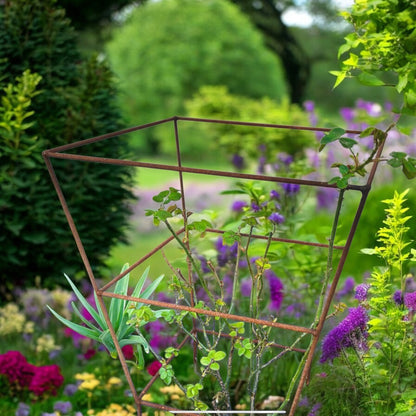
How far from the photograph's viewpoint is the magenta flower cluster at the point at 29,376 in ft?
7.92

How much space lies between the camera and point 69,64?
3.38 metres

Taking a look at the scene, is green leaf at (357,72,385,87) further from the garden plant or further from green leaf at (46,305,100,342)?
green leaf at (46,305,100,342)

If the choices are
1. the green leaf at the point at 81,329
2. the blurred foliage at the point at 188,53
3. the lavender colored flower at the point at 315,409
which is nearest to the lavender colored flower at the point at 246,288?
the lavender colored flower at the point at 315,409

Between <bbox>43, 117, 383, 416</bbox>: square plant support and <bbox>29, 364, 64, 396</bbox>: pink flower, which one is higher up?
<bbox>43, 117, 383, 416</bbox>: square plant support

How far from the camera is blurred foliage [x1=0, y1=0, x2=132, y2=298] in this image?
10.00 feet

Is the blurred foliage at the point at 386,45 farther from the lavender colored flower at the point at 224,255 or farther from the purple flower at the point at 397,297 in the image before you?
the lavender colored flower at the point at 224,255

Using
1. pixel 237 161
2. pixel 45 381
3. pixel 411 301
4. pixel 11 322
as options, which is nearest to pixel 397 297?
pixel 411 301

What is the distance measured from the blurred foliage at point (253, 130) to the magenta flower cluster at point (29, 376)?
4.40 metres

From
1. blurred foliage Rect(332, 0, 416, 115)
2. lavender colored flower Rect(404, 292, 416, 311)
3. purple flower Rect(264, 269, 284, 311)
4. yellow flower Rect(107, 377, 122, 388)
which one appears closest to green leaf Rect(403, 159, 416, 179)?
blurred foliage Rect(332, 0, 416, 115)

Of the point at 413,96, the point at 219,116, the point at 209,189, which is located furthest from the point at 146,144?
the point at 413,96

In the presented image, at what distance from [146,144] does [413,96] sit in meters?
15.2

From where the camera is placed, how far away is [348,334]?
168 cm

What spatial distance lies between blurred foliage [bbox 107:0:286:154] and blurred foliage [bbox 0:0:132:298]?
28.4 feet

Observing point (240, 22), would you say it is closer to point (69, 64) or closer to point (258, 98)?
point (258, 98)
